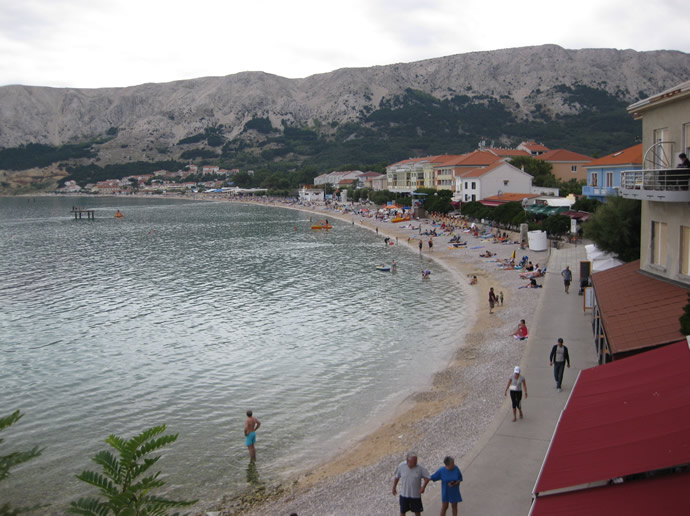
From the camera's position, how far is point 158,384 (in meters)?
24.1

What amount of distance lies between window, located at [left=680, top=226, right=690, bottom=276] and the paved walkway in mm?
4075

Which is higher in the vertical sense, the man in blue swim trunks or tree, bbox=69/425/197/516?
tree, bbox=69/425/197/516

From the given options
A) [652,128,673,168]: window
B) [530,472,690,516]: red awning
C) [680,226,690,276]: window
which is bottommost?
[530,472,690,516]: red awning

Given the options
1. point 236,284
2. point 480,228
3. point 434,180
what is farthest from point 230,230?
point 236,284

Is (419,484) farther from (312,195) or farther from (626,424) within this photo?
(312,195)

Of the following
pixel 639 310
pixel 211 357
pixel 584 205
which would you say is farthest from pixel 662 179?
pixel 584 205

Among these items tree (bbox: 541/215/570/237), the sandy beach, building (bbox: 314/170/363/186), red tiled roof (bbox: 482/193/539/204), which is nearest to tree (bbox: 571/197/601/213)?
tree (bbox: 541/215/570/237)

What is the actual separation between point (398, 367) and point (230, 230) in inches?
3072

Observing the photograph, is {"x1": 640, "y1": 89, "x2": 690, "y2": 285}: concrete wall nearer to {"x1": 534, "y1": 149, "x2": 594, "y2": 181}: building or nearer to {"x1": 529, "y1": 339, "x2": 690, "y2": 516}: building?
{"x1": 529, "y1": 339, "x2": 690, "y2": 516}: building

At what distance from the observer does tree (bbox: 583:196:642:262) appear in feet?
87.4

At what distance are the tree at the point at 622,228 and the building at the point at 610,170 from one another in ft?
46.1

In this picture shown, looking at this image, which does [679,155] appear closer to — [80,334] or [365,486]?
[365,486]

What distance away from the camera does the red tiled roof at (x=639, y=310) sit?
13.8m

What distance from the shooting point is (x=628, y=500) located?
23.9ft
